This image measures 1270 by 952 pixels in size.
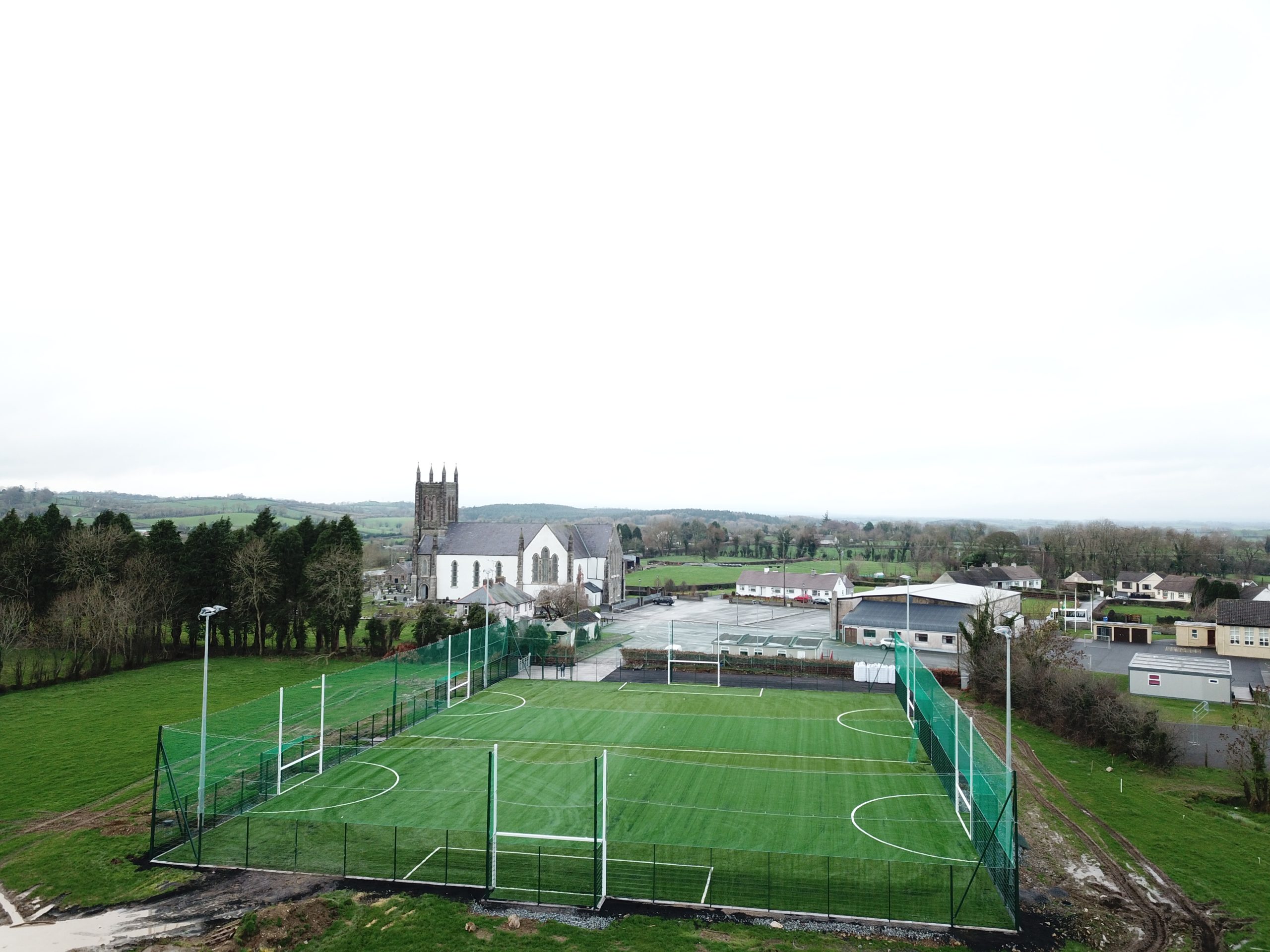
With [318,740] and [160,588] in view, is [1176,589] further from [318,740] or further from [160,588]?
[160,588]

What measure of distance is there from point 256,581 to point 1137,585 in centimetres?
8608

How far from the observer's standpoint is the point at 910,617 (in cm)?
4862

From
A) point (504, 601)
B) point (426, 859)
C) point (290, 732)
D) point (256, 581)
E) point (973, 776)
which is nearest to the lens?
point (426, 859)

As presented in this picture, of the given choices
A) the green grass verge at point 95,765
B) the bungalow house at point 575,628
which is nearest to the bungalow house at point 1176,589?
the bungalow house at point 575,628

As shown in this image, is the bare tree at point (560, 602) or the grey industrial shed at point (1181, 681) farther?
the bare tree at point (560, 602)

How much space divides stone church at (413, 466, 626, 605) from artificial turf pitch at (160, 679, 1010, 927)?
4052 centimetres

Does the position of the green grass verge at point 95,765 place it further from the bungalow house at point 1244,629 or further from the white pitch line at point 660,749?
the bungalow house at point 1244,629

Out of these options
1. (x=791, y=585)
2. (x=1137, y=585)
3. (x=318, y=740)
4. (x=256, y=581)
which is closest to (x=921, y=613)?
(x=791, y=585)

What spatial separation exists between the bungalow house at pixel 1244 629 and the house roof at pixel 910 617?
1462 cm

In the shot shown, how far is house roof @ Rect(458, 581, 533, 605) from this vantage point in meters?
55.3

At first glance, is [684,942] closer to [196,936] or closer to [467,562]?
[196,936]

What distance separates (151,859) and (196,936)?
14.5 feet

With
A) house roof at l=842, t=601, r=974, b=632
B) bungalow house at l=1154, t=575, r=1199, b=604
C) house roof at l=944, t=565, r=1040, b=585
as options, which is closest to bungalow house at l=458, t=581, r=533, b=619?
house roof at l=842, t=601, r=974, b=632

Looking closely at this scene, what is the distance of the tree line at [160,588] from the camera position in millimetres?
37750
